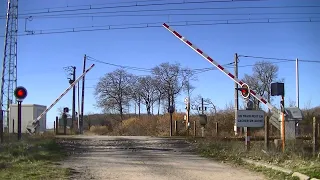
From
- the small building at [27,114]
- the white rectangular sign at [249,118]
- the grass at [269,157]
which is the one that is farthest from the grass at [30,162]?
the small building at [27,114]

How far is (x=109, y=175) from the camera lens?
10742 mm

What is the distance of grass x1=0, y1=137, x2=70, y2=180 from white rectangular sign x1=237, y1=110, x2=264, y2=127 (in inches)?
267

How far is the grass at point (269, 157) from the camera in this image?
1033 cm

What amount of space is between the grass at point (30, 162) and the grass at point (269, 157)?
5530 mm

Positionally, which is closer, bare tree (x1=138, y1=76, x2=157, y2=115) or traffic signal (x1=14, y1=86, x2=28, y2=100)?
traffic signal (x1=14, y1=86, x2=28, y2=100)

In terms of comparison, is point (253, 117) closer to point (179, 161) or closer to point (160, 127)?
point (179, 161)

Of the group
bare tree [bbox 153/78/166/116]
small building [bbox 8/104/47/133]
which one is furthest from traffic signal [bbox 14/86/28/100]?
bare tree [bbox 153/78/166/116]

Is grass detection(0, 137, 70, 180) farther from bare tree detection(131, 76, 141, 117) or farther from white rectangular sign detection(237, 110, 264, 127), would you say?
bare tree detection(131, 76, 141, 117)

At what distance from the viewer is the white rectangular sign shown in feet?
49.2

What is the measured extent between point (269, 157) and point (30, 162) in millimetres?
7759

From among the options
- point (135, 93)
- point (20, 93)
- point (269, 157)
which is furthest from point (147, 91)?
point (269, 157)

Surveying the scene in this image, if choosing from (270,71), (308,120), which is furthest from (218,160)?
(270,71)

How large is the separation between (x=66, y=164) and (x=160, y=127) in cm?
2602

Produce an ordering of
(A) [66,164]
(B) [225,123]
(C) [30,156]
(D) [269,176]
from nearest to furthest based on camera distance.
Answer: (D) [269,176] < (A) [66,164] < (C) [30,156] < (B) [225,123]
